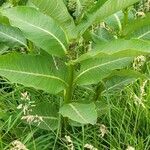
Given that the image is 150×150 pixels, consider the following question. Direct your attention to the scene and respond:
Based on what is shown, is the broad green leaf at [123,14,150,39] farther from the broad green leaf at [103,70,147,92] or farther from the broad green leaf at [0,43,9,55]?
the broad green leaf at [0,43,9,55]

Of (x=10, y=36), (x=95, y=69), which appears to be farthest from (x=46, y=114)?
(x=10, y=36)

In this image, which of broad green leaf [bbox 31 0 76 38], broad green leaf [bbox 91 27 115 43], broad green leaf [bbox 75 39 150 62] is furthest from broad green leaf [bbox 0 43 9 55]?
broad green leaf [bbox 75 39 150 62]

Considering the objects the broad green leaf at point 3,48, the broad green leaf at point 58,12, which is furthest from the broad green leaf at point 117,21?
the broad green leaf at point 3,48

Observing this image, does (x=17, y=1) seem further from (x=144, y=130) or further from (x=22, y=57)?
(x=144, y=130)

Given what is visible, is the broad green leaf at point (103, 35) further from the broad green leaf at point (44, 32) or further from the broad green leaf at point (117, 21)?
the broad green leaf at point (44, 32)

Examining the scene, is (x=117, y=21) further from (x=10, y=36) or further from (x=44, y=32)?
(x=10, y=36)
